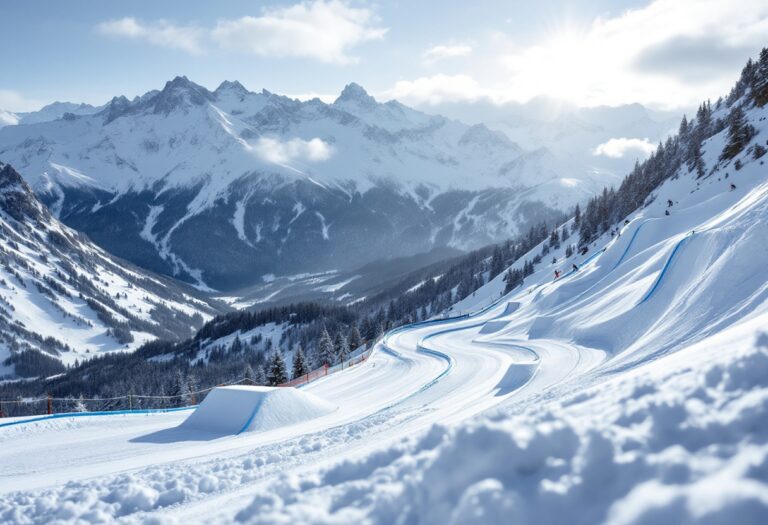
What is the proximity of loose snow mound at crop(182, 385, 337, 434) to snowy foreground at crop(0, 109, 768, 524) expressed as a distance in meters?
0.30

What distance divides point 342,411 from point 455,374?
7.99 m

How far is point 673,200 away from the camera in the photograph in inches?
2603

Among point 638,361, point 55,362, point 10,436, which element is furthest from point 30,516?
point 55,362

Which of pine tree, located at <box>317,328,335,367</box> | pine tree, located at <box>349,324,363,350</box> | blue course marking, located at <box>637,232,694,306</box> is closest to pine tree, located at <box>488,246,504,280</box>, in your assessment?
pine tree, located at <box>349,324,363,350</box>

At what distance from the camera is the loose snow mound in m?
16.7

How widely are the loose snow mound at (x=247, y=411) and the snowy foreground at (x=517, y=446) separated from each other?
30 centimetres

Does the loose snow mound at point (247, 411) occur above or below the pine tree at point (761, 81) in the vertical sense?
below

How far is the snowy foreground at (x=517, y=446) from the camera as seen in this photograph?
4.86 metres

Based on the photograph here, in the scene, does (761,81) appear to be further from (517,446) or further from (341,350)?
(517,446)

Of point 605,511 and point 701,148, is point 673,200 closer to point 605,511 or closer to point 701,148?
point 701,148

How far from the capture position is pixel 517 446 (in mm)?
5555

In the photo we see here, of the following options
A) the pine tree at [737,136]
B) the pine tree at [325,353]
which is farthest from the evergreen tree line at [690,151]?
the pine tree at [325,353]

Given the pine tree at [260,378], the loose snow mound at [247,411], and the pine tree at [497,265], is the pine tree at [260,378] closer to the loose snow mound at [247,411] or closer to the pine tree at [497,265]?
the loose snow mound at [247,411]

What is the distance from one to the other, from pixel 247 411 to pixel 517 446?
13.3 meters
